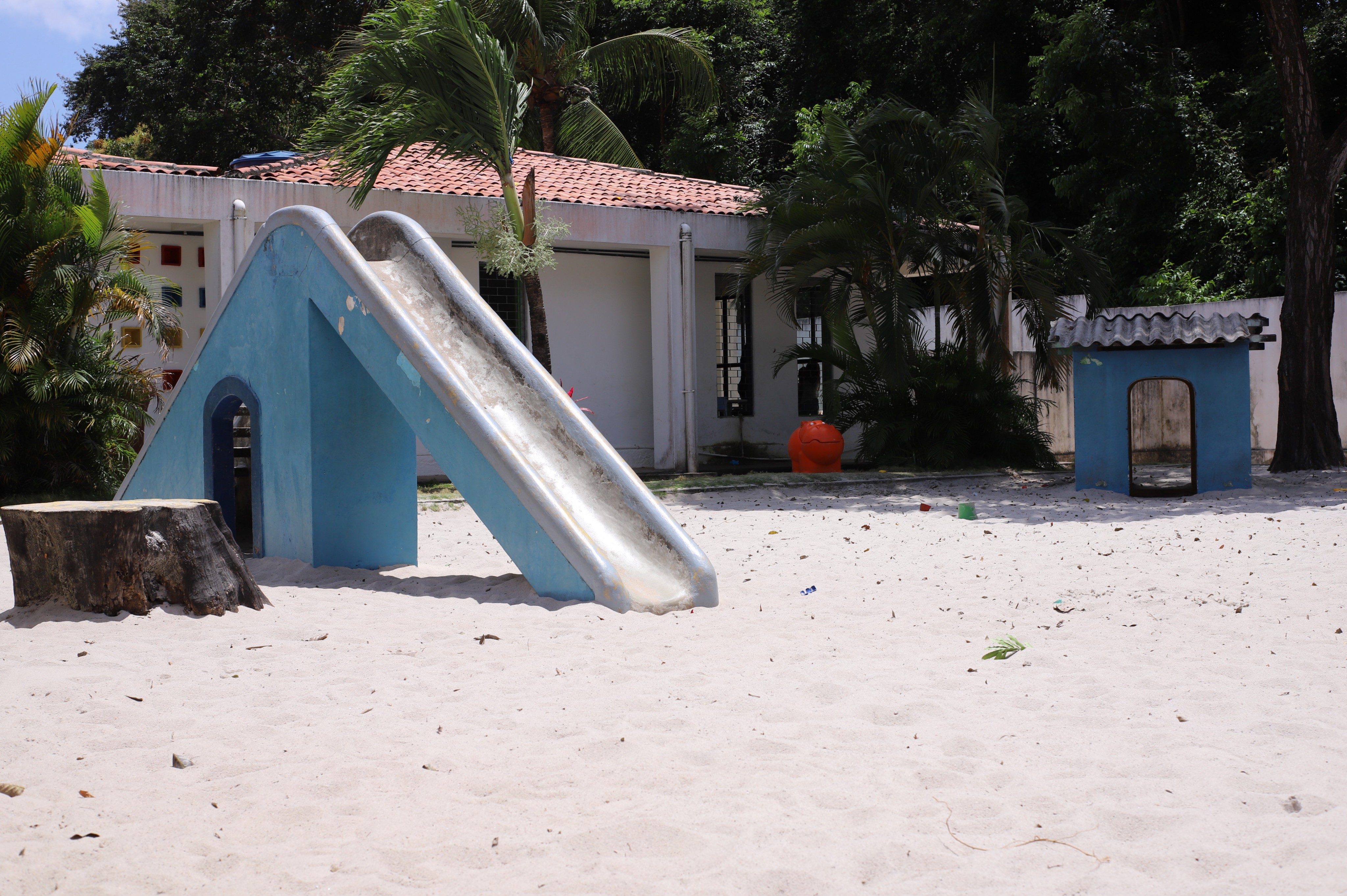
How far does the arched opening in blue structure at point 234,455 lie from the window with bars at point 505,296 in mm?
6583

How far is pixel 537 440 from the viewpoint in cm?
624

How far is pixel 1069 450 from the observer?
16906 mm

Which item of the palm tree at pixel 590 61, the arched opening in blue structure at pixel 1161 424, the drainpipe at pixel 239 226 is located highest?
the palm tree at pixel 590 61

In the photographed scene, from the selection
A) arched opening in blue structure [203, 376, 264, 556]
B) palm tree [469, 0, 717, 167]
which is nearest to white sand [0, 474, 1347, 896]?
arched opening in blue structure [203, 376, 264, 556]

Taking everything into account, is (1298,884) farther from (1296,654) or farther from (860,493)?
(860,493)

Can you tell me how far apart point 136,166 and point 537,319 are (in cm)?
517

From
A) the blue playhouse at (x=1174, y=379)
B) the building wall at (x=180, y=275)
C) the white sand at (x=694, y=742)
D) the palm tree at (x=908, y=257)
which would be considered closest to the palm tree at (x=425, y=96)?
the building wall at (x=180, y=275)

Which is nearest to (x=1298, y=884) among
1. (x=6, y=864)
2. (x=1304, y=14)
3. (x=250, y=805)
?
(x=250, y=805)

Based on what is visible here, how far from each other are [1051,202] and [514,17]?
13.6 m

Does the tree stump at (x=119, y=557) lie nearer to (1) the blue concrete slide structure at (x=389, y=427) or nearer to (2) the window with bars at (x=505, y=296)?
(1) the blue concrete slide structure at (x=389, y=427)

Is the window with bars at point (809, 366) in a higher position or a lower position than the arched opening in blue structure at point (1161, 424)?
higher

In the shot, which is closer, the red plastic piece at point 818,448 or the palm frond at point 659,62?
the red plastic piece at point 818,448

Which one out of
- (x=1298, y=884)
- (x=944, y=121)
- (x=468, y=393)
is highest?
(x=944, y=121)

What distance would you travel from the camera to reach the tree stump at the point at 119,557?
16.6ft
